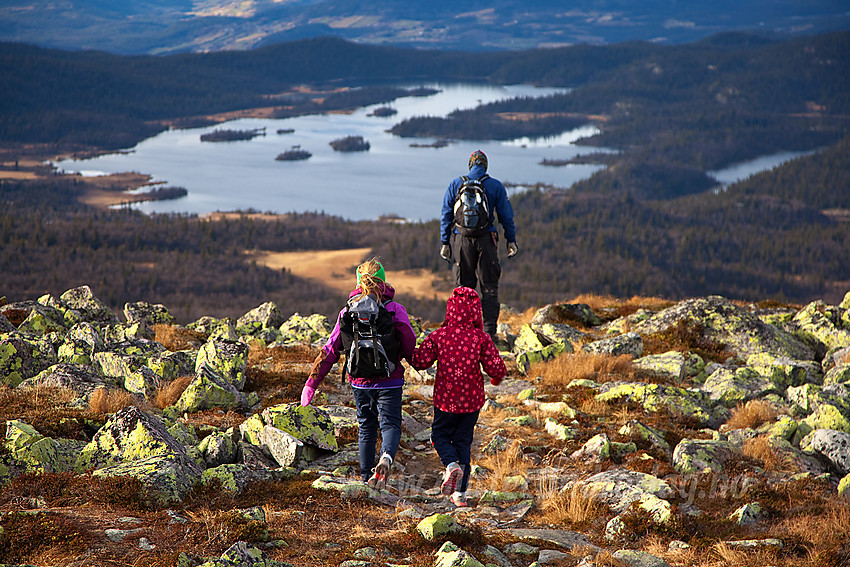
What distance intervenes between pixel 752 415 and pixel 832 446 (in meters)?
1.25

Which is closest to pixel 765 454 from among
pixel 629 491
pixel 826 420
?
pixel 826 420

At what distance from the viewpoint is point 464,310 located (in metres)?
6.74

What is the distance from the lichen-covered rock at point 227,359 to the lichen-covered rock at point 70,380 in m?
1.39

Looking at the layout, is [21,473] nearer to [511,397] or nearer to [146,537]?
[146,537]

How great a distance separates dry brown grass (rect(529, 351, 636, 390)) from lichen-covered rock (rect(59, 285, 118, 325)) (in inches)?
374

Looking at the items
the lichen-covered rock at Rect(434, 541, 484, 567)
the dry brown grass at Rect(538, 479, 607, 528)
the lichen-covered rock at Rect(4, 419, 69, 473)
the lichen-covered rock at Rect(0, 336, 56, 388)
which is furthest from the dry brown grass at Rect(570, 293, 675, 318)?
the lichen-covered rock at Rect(4, 419, 69, 473)

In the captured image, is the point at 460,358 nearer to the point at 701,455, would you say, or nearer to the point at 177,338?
the point at 701,455

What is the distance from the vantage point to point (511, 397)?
10461mm

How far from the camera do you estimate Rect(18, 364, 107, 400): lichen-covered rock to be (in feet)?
28.6

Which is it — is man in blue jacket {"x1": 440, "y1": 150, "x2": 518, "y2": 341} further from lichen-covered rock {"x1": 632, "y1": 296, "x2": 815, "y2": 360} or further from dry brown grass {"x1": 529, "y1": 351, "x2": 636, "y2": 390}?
lichen-covered rock {"x1": 632, "y1": 296, "x2": 815, "y2": 360}

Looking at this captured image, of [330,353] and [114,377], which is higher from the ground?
[330,353]

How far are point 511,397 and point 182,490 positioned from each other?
581cm

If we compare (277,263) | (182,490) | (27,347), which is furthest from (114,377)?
(277,263)

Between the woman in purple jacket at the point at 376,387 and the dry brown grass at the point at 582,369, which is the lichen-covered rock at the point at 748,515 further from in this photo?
the dry brown grass at the point at 582,369
